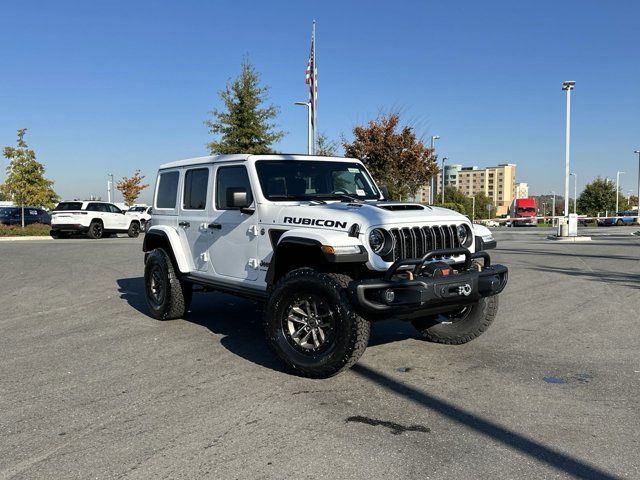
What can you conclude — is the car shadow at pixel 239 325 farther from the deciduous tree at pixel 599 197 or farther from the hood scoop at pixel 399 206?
the deciduous tree at pixel 599 197

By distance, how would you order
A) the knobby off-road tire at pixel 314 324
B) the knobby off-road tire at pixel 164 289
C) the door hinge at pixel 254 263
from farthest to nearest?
the knobby off-road tire at pixel 164 289 → the door hinge at pixel 254 263 → the knobby off-road tire at pixel 314 324

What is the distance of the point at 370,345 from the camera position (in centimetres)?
582

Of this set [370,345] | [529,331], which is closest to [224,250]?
[370,345]

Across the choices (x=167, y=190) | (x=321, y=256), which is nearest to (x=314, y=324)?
(x=321, y=256)

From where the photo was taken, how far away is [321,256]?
478cm

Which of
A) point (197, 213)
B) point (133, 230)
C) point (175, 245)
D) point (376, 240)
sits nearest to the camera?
point (376, 240)

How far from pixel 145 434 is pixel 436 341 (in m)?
3.32

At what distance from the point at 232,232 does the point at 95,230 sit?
21.5 meters

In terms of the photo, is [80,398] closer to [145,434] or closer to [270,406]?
[145,434]

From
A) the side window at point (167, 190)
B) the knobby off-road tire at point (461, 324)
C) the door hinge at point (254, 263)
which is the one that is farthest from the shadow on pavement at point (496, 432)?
the side window at point (167, 190)

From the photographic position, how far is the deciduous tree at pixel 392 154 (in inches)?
962

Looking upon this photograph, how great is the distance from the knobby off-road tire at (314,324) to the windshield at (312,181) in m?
1.24

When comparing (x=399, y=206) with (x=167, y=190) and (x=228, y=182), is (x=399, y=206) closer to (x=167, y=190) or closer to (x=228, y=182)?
(x=228, y=182)

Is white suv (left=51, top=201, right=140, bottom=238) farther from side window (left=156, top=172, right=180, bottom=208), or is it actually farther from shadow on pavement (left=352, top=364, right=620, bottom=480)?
shadow on pavement (left=352, top=364, right=620, bottom=480)
